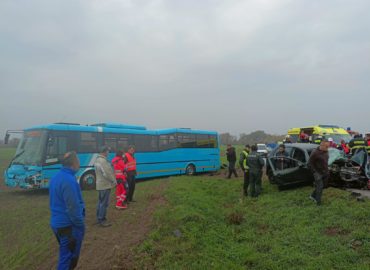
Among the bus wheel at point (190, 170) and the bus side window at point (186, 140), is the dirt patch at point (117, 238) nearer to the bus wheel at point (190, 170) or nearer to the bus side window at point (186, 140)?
the bus side window at point (186, 140)

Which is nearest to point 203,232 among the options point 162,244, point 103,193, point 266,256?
point 162,244

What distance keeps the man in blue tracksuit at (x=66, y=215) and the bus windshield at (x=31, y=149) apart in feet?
28.2

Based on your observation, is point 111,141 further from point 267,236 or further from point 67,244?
point 67,244

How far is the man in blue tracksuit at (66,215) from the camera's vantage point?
374 cm

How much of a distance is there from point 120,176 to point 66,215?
14.3ft

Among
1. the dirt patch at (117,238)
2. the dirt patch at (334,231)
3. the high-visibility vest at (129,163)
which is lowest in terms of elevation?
the dirt patch at (117,238)

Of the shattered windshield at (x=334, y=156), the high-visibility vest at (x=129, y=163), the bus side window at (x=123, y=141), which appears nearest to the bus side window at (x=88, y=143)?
the bus side window at (x=123, y=141)

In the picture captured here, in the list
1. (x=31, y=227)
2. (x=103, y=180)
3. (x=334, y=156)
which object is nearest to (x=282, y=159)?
(x=334, y=156)

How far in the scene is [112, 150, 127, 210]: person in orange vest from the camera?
8.08 meters

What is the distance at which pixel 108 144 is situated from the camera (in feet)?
47.1

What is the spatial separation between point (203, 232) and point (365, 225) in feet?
10.2

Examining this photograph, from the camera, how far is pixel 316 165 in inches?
289

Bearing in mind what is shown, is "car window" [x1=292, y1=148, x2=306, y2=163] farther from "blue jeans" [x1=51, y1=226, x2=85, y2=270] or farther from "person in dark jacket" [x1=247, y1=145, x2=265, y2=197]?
"blue jeans" [x1=51, y1=226, x2=85, y2=270]

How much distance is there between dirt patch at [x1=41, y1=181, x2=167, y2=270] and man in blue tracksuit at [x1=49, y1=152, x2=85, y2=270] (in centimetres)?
100
